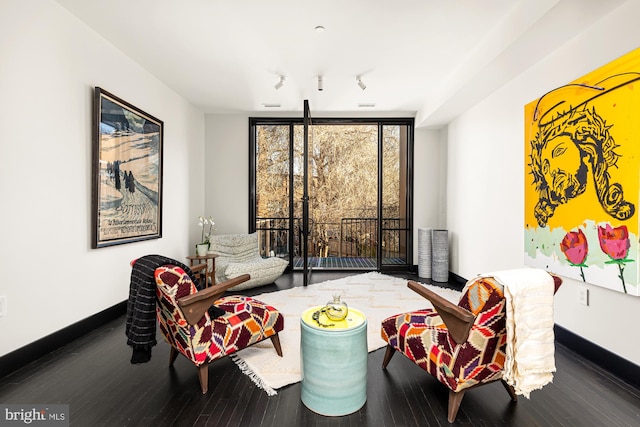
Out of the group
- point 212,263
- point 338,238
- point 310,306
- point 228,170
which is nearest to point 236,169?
point 228,170

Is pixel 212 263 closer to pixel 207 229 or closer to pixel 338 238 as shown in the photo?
pixel 207 229

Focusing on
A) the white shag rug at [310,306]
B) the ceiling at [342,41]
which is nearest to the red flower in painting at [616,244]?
the ceiling at [342,41]

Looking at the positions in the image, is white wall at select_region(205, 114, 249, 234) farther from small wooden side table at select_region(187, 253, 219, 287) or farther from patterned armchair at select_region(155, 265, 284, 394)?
patterned armchair at select_region(155, 265, 284, 394)

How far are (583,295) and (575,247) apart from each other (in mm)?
365

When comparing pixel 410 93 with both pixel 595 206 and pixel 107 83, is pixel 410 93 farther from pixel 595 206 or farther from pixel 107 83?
pixel 107 83

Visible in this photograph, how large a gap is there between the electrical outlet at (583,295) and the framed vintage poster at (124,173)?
400 cm

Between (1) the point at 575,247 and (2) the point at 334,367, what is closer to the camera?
(2) the point at 334,367

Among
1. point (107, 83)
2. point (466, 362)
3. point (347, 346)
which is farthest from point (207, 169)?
point (466, 362)

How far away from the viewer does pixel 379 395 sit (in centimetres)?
191

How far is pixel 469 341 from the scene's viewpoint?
5.17 ft

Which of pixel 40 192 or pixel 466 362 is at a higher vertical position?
pixel 40 192

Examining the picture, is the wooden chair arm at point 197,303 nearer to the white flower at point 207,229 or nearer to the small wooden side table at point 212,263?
the small wooden side table at point 212,263

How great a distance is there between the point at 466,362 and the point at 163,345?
90.2 inches

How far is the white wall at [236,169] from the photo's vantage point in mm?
5219
